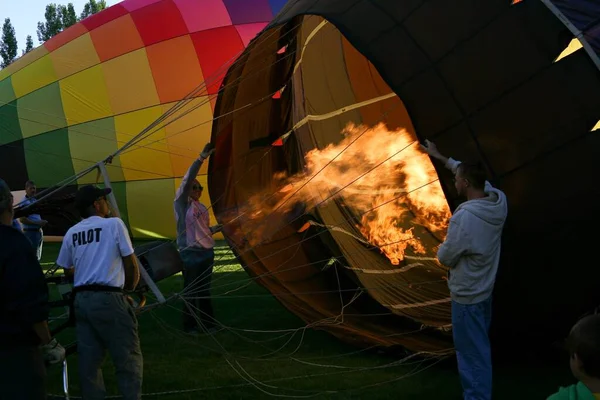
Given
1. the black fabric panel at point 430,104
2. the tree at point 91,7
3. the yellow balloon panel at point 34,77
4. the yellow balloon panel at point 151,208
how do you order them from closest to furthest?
the black fabric panel at point 430,104
the yellow balloon panel at point 151,208
the yellow balloon panel at point 34,77
the tree at point 91,7

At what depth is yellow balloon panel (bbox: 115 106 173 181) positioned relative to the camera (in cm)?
A: 1166

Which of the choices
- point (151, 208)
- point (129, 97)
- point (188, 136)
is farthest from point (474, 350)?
point (129, 97)

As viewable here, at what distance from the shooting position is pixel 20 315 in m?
3.02

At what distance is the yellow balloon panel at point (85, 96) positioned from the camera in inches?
467

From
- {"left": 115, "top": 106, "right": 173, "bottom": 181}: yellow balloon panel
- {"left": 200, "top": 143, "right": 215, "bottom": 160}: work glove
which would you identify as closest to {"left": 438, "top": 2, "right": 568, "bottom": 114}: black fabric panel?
{"left": 200, "top": 143, "right": 215, "bottom": 160}: work glove

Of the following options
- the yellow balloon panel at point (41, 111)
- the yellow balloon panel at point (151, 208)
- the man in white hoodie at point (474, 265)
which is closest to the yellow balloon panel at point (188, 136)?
the yellow balloon panel at point (151, 208)

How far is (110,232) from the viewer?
3961mm

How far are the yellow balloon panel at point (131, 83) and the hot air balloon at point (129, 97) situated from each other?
16 mm

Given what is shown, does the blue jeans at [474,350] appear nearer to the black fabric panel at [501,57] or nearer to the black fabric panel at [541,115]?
the black fabric panel at [541,115]

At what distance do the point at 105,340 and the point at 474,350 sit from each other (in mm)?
1943

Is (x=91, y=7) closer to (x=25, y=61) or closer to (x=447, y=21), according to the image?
(x=25, y=61)

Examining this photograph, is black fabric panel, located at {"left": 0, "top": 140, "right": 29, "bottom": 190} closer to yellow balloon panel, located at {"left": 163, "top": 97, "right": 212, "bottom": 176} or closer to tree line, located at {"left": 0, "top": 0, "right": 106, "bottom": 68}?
yellow balloon panel, located at {"left": 163, "top": 97, "right": 212, "bottom": 176}

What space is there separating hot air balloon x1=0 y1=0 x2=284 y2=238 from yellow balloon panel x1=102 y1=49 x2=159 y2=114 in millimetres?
16

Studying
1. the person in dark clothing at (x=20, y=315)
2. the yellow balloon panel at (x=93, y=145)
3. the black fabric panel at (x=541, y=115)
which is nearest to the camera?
the person in dark clothing at (x=20, y=315)
